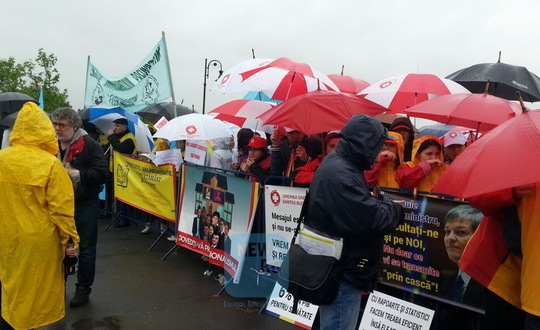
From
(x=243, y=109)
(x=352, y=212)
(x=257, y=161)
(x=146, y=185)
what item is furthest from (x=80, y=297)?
(x=352, y=212)

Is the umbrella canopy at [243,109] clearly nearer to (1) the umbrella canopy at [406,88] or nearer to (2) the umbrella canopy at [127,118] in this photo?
(1) the umbrella canopy at [406,88]

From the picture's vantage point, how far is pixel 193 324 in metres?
4.48

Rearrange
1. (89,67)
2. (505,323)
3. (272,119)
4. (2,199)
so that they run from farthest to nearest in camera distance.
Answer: (89,67) < (272,119) < (2,199) < (505,323)

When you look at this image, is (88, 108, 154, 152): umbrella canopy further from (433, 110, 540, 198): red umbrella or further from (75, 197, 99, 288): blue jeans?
(433, 110, 540, 198): red umbrella

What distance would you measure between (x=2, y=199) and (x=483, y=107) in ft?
13.9

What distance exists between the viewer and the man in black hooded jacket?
270 cm

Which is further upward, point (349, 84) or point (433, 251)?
point (349, 84)

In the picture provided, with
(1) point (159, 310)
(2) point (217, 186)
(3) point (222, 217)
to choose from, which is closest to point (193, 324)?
(1) point (159, 310)

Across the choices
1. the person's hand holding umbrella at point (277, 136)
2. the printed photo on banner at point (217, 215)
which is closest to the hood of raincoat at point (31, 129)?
the printed photo on banner at point (217, 215)

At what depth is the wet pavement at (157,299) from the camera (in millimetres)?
4488

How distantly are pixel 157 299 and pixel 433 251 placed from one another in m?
3.09

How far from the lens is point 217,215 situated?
5.70 m

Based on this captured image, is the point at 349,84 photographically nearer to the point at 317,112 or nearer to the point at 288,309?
the point at 317,112

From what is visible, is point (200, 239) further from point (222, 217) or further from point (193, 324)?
point (193, 324)
